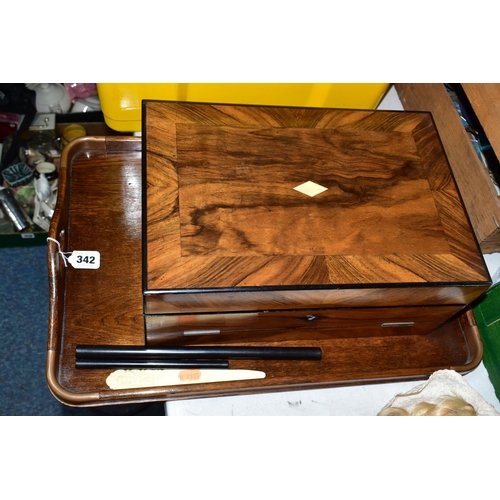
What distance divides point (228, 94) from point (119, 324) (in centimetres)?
41

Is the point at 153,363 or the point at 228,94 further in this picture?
the point at 228,94

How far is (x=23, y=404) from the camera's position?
117 centimetres

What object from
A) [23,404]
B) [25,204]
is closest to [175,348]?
[23,404]

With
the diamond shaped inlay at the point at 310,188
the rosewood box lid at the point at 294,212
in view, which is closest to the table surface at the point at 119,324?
the rosewood box lid at the point at 294,212

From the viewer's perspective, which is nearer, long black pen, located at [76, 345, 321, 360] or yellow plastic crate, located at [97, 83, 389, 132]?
long black pen, located at [76, 345, 321, 360]

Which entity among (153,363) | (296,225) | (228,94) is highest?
(228,94)

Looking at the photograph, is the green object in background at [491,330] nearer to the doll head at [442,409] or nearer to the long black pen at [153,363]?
the doll head at [442,409]

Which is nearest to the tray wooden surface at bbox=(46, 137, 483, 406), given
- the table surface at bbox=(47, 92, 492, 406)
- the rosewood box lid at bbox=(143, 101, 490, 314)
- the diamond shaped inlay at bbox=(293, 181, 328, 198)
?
the table surface at bbox=(47, 92, 492, 406)

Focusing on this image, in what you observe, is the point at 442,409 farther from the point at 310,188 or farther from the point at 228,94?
the point at 228,94

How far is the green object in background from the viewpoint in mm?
852

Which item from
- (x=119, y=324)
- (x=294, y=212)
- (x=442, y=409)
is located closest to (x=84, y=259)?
(x=119, y=324)

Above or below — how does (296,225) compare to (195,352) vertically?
above

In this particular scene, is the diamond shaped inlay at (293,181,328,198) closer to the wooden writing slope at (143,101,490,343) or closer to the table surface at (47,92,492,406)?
the wooden writing slope at (143,101,490,343)

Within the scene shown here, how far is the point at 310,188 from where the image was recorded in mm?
750
